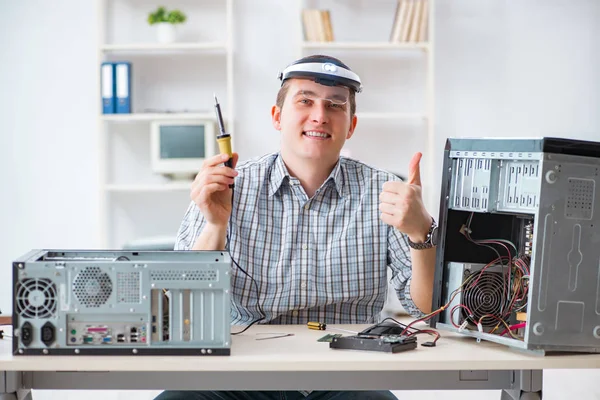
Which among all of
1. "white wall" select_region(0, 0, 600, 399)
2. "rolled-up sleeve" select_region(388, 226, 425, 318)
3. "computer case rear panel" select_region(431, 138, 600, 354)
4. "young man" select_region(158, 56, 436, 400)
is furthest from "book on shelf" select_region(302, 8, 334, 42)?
"computer case rear panel" select_region(431, 138, 600, 354)

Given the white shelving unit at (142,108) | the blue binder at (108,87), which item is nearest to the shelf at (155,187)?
the white shelving unit at (142,108)

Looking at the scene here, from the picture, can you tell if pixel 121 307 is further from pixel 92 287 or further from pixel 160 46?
pixel 160 46

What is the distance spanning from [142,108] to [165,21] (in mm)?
557

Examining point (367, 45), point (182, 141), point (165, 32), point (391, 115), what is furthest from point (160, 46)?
point (391, 115)

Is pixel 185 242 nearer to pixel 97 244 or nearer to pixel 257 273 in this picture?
pixel 257 273

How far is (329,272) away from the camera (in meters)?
2.02

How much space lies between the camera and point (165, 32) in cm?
425

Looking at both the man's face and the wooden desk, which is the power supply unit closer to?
the wooden desk

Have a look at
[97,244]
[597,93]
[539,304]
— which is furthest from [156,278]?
[597,93]

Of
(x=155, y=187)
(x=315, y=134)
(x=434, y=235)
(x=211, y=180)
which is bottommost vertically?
(x=155, y=187)

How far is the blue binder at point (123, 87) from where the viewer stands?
4180mm

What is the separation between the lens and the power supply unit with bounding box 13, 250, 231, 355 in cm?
140

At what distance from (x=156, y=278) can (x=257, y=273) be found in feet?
2.05

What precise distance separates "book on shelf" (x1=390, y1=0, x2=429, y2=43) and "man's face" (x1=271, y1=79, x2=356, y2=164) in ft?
7.49
